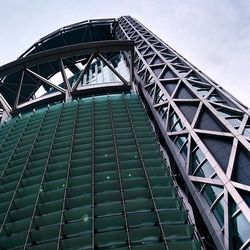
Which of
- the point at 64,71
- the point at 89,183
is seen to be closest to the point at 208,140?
the point at 89,183

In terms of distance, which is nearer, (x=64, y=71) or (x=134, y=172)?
(x=134, y=172)

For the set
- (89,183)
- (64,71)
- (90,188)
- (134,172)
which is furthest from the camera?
(64,71)

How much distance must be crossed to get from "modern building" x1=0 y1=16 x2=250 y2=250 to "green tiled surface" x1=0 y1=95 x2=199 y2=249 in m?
0.06

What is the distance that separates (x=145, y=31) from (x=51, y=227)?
152 ft

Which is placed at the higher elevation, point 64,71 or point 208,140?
point 208,140

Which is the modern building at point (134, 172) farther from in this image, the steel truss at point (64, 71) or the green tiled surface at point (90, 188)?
the steel truss at point (64, 71)

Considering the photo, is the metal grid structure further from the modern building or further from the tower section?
the tower section

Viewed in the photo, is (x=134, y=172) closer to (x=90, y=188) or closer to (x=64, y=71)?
(x=90, y=188)

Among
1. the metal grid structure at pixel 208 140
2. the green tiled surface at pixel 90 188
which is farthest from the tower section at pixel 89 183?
the metal grid structure at pixel 208 140

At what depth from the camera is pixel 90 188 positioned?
22.0 meters

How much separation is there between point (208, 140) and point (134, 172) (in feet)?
15.3

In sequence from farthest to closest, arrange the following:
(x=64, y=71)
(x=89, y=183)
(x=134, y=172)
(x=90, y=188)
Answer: (x=64, y=71) < (x=134, y=172) < (x=89, y=183) < (x=90, y=188)

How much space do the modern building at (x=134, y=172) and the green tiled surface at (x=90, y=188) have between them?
6cm

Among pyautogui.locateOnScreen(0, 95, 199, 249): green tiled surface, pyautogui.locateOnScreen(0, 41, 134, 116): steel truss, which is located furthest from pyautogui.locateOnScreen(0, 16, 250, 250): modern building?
pyautogui.locateOnScreen(0, 41, 134, 116): steel truss
